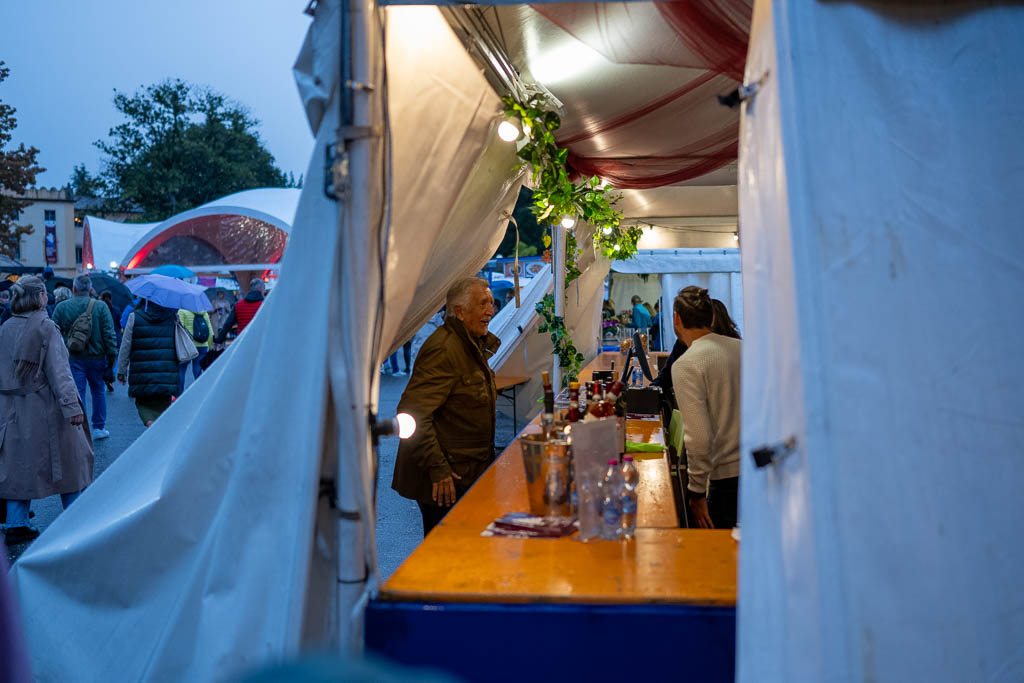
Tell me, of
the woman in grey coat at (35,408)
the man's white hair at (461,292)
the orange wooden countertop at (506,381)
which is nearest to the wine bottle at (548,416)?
the man's white hair at (461,292)

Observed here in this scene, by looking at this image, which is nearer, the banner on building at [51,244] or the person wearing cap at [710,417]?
the person wearing cap at [710,417]

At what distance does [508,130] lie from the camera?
143 inches

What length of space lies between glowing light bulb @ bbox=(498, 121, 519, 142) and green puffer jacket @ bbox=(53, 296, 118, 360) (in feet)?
19.8

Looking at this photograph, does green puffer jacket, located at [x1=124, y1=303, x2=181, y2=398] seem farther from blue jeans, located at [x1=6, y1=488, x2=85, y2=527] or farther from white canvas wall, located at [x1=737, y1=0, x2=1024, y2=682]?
white canvas wall, located at [x1=737, y1=0, x2=1024, y2=682]

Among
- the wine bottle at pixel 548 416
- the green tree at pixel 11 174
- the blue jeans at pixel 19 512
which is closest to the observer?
the wine bottle at pixel 548 416

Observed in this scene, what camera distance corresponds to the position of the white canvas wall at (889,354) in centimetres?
176

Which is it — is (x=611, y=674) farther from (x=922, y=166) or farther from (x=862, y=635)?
(x=922, y=166)

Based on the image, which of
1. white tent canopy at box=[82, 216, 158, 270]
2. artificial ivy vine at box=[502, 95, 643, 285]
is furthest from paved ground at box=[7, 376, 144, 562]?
white tent canopy at box=[82, 216, 158, 270]

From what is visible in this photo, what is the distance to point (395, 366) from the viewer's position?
15.2 m

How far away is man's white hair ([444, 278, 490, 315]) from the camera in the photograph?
4340mm

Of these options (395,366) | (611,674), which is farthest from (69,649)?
(395,366)

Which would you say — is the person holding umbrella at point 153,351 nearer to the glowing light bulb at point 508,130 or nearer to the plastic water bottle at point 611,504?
the glowing light bulb at point 508,130

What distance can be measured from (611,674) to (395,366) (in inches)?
524

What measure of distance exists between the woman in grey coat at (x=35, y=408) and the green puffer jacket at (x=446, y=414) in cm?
280
